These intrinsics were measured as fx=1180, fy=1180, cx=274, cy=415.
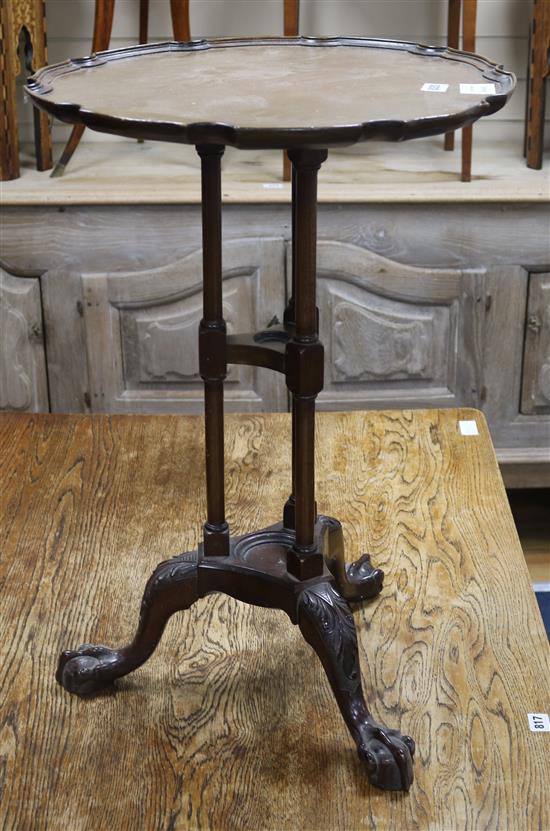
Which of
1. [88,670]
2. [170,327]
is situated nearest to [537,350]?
[170,327]

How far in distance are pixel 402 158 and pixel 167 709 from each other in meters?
1.90

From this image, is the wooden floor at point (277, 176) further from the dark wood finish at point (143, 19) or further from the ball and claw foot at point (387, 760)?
the ball and claw foot at point (387, 760)

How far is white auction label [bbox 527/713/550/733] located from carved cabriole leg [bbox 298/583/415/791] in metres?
0.15

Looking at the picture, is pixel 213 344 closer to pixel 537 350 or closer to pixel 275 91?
pixel 275 91

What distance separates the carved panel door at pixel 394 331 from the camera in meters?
2.65

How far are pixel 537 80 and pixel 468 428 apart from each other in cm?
108

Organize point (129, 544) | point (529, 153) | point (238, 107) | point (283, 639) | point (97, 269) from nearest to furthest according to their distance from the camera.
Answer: point (238, 107) → point (283, 639) → point (129, 544) → point (97, 269) → point (529, 153)

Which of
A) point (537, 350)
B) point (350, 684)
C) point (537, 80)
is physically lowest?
point (537, 350)

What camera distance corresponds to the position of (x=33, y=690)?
1488 mm

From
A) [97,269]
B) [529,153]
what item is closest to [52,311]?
[97,269]

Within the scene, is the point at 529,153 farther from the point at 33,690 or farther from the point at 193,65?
the point at 33,690

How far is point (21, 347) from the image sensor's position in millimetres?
2725

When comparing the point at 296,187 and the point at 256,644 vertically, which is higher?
the point at 296,187

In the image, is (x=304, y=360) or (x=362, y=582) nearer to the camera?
(x=304, y=360)
